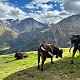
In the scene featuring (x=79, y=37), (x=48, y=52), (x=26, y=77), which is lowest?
(x=26, y=77)

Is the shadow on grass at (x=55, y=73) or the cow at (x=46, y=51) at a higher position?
the cow at (x=46, y=51)

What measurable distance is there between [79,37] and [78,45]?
113 cm

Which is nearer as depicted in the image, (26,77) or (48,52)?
(26,77)

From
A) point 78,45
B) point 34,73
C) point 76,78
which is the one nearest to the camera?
point 76,78

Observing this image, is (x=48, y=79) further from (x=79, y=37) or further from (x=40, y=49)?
(x=79, y=37)

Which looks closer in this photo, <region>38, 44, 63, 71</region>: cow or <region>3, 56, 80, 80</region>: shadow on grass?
<region>3, 56, 80, 80</region>: shadow on grass

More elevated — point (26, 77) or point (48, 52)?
point (48, 52)

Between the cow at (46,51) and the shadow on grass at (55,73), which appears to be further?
the cow at (46,51)

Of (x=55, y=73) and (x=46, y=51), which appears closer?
(x=55, y=73)

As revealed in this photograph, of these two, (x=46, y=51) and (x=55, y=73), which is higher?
(x=46, y=51)

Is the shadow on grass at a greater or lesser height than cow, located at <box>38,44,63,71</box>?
lesser

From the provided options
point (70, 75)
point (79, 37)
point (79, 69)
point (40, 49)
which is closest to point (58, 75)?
point (70, 75)

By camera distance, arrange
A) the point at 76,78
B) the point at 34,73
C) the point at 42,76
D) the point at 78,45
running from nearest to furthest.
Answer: the point at 76,78 → the point at 42,76 → the point at 34,73 → the point at 78,45

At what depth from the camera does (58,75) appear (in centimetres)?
2659
